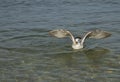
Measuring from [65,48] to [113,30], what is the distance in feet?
9.68

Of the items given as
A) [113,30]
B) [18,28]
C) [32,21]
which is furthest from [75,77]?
[32,21]

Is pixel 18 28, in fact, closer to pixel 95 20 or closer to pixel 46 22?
pixel 46 22

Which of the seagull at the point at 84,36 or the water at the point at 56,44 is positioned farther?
the seagull at the point at 84,36

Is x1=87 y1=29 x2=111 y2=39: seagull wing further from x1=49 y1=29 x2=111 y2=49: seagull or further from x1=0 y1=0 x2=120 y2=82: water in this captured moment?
x1=0 y1=0 x2=120 y2=82: water

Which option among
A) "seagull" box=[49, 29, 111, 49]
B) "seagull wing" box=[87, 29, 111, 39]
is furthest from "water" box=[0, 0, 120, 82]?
"seagull wing" box=[87, 29, 111, 39]

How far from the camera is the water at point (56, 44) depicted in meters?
11.7

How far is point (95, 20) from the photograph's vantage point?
18469 mm

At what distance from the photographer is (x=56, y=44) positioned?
15.1 m

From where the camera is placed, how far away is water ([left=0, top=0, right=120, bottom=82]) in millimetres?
11734

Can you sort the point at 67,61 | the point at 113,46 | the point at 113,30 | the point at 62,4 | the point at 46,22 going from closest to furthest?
the point at 67,61, the point at 113,46, the point at 113,30, the point at 46,22, the point at 62,4

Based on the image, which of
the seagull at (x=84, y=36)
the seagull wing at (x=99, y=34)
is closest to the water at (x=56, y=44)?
the seagull at (x=84, y=36)

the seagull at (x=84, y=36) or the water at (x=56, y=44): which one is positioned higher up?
the seagull at (x=84, y=36)

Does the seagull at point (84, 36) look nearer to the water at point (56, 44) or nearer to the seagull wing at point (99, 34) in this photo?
the seagull wing at point (99, 34)

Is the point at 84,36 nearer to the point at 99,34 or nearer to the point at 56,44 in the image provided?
the point at 99,34
